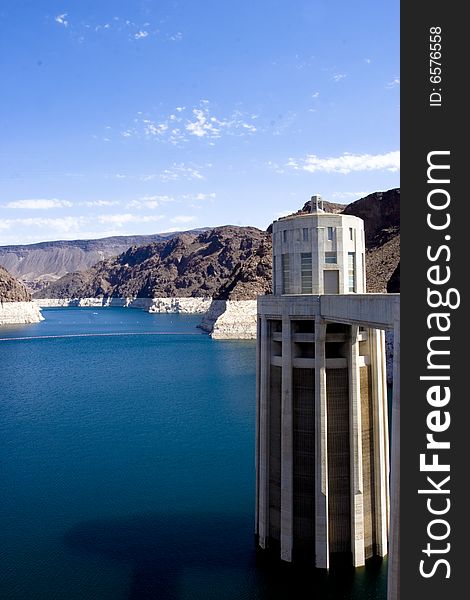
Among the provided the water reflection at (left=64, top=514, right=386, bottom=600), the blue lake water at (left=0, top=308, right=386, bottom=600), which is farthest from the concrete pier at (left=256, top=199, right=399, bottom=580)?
the blue lake water at (left=0, top=308, right=386, bottom=600)

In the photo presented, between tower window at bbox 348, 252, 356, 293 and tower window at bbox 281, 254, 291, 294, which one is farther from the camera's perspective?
tower window at bbox 281, 254, 291, 294

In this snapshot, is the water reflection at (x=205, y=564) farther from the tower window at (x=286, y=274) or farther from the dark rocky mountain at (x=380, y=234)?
the dark rocky mountain at (x=380, y=234)

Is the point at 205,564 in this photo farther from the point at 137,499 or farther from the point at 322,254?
the point at 322,254

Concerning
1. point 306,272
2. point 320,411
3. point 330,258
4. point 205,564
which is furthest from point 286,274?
point 205,564

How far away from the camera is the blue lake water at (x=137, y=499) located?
949 inches

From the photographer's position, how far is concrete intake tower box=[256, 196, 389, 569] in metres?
23.8

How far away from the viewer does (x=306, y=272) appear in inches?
1000

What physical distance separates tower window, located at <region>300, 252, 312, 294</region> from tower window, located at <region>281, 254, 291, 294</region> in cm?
71

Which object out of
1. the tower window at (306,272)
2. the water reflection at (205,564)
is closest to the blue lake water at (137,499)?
the water reflection at (205,564)

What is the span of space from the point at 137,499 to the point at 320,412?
652 inches

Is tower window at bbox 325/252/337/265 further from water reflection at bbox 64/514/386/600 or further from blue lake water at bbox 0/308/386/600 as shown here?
blue lake water at bbox 0/308/386/600

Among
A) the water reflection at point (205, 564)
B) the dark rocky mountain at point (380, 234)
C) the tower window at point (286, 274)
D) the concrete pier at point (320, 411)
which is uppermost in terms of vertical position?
the dark rocky mountain at point (380, 234)

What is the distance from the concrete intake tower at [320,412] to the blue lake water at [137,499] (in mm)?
1709

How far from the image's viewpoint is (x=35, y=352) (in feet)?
425
